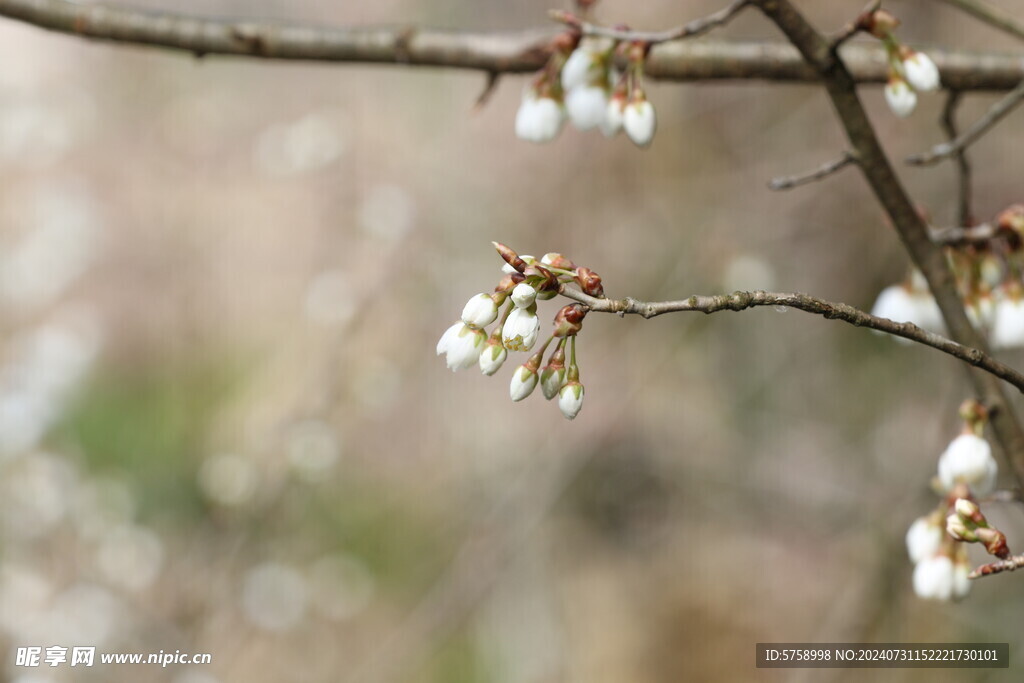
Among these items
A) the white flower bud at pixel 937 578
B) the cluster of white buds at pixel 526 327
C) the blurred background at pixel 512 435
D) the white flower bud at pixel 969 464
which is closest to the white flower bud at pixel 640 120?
the cluster of white buds at pixel 526 327

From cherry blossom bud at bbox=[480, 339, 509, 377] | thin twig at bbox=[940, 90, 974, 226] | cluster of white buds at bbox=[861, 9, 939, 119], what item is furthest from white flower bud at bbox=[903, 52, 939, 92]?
cherry blossom bud at bbox=[480, 339, 509, 377]

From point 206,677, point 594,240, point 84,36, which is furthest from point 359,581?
point 84,36

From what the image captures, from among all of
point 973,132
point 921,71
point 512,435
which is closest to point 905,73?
point 921,71

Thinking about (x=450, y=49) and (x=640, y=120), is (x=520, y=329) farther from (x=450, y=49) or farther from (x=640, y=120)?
(x=450, y=49)

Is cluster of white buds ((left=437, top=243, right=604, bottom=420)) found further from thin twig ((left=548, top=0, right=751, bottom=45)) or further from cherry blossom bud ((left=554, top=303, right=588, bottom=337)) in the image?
thin twig ((left=548, top=0, right=751, bottom=45))

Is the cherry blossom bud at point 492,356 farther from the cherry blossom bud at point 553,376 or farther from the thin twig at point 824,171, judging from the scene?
the thin twig at point 824,171
